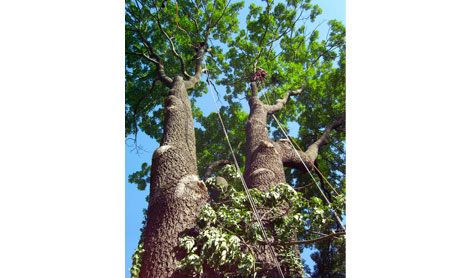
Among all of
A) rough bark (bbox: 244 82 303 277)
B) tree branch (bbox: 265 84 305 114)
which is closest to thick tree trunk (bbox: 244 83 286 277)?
rough bark (bbox: 244 82 303 277)

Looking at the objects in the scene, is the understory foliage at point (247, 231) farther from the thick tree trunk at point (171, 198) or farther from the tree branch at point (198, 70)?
the tree branch at point (198, 70)

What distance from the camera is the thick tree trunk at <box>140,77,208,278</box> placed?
142 centimetres

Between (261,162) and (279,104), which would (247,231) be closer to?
(261,162)

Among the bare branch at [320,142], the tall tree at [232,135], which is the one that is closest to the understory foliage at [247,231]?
the tall tree at [232,135]

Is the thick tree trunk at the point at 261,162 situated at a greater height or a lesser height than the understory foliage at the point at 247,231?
greater

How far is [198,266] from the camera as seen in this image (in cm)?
129

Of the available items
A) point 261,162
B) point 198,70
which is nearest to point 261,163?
point 261,162

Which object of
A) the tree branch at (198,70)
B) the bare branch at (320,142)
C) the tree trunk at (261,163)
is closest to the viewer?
the tree trunk at (261,163)

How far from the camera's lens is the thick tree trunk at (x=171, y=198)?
1423 millimetres

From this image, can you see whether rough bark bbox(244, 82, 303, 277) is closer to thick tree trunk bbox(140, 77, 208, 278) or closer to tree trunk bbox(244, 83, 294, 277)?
tree trunk bbox(244, 83, 294, 277)

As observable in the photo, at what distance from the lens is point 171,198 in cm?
165
